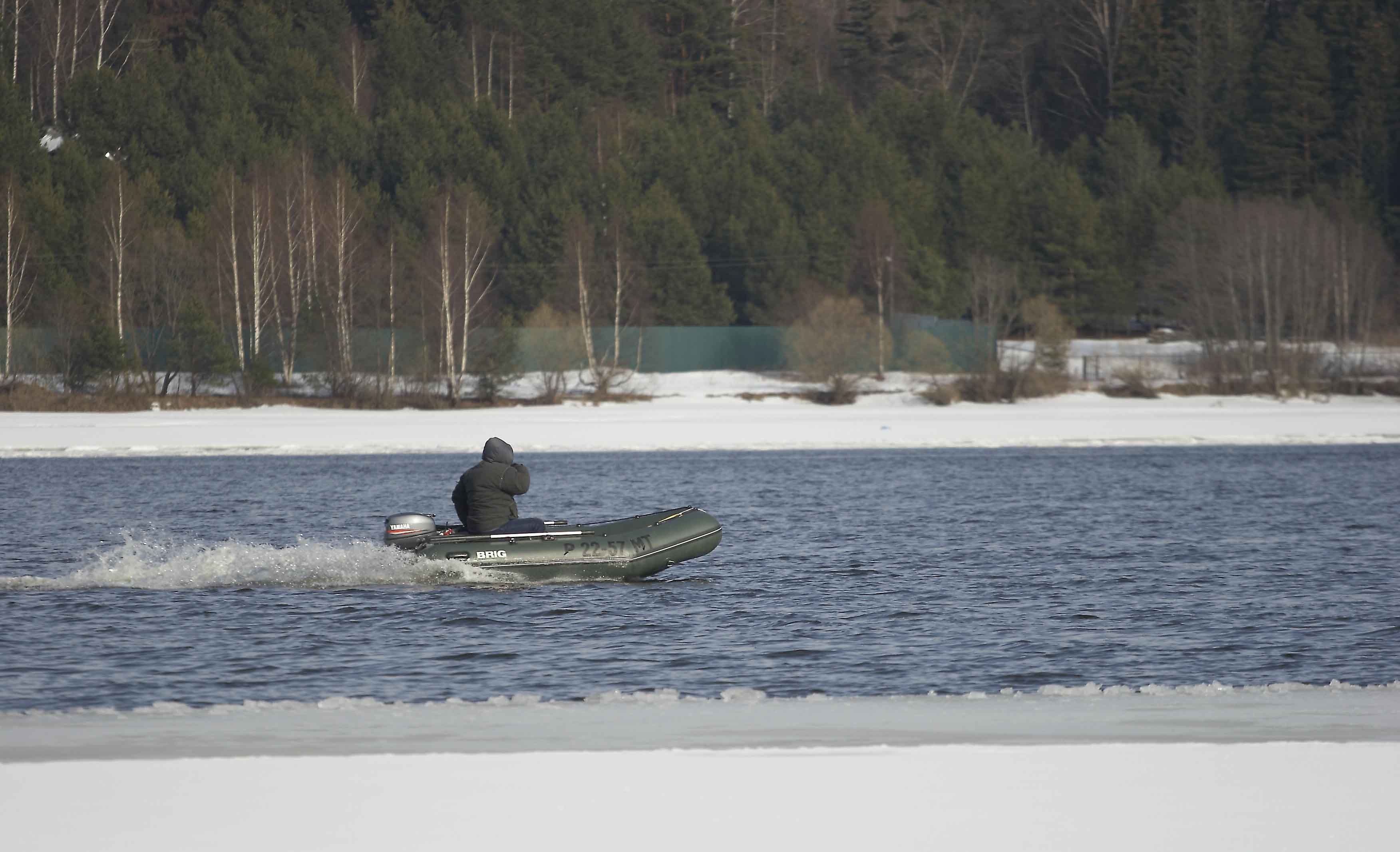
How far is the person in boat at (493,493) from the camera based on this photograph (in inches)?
640

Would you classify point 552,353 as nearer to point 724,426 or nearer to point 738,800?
point 724,426

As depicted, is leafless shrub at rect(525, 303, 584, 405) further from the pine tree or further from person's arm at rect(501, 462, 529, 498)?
the pine tree

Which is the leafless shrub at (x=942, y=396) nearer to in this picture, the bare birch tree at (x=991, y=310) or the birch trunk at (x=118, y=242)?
the bare birch tree at (x=991, y=310)

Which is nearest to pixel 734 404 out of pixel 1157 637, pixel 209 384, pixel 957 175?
pixel 209 384

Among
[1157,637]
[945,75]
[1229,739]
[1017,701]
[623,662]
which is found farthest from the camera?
[945,75]

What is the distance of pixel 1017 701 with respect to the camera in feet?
34.1

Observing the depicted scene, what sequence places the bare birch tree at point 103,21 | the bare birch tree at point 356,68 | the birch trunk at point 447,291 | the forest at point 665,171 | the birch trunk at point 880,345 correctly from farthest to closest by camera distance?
the bare birch tree at point 356,68 < the bare birch tree at point 103,21 < the birch trunk at point 880,345 < the forest at point 665,171 < the birch trunk at point 447,291

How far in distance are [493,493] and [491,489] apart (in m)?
0.05

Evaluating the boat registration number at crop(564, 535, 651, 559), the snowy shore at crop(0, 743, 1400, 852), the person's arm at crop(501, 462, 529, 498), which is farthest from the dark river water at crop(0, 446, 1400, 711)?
the snowy shore at crop(0, 743, 1400, 852)

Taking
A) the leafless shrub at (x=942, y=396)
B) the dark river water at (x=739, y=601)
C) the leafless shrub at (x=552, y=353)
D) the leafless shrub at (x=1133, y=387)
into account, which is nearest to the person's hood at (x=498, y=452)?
the dark river water at (x=739, y=601)

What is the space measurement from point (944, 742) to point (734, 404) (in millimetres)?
46558

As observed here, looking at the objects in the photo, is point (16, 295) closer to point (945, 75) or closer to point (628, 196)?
point (628, 196)

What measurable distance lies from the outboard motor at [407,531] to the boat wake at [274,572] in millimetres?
111

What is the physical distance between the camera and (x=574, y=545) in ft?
54.6
